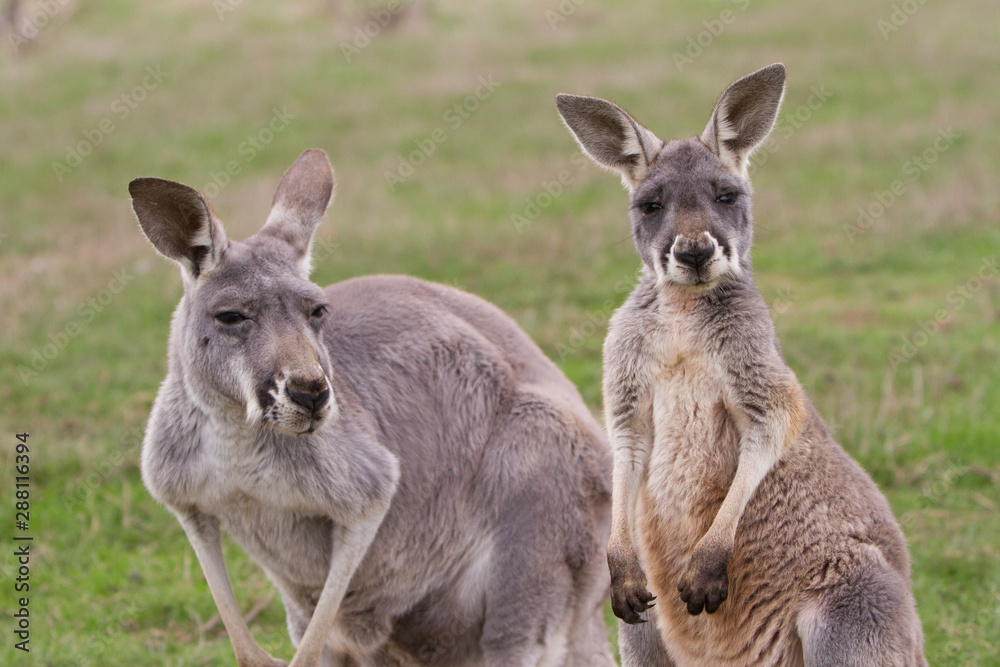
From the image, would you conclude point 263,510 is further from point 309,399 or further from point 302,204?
point 302,204

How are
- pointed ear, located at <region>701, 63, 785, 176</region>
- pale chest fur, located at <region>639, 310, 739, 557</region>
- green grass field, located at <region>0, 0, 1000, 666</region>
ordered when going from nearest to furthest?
1. pale chest fur, located at <region>639, 310, 739, 557</region>
2. pointed ear, located at <region>701, 63, 785, 176</region>
3. green grass field, located at <region>0, 0, 1000, 666</region>

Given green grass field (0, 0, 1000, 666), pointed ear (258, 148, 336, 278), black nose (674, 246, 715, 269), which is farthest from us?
green grass field (0, 0, 1000, 666)

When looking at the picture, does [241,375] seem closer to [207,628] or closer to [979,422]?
[207,628]

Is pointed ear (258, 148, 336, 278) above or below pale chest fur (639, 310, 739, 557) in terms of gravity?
above

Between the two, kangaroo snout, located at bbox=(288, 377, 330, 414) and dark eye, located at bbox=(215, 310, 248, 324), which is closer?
kangaroo snout, located at bbox=(288, 377, 330, 414)

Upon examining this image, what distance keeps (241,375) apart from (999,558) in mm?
3327

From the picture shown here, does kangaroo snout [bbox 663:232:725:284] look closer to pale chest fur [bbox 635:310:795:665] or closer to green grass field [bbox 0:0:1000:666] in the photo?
pale chest fur [bbox 635:310:795:665]

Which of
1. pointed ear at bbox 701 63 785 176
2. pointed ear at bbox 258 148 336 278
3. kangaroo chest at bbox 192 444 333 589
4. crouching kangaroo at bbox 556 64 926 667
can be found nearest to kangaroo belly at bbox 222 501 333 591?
kangaroo chest at bbox 192 444 333 589

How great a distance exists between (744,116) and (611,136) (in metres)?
0.41

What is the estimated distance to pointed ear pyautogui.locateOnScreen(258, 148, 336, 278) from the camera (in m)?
3.78

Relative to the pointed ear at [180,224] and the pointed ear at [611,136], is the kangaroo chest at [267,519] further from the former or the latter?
the pointed ear at [611,136]

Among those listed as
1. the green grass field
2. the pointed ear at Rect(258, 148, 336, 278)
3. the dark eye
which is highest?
the pointed ear at Rect(258, 148, 336, 278)

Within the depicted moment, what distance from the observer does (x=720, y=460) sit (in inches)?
134

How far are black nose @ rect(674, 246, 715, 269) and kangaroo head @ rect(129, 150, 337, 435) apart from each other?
1.08m
